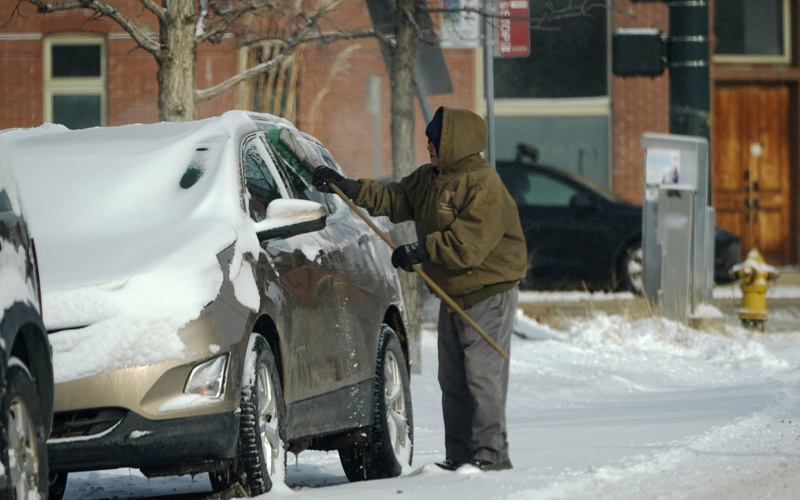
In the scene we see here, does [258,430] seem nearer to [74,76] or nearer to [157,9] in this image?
[157,9]

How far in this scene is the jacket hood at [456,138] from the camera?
235 inches

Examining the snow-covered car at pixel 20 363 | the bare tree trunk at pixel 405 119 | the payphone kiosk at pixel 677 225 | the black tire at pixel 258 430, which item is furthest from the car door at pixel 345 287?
the payphone kiosk at pixel 677 225

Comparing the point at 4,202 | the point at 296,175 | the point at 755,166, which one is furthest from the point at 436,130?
the point at 755,166

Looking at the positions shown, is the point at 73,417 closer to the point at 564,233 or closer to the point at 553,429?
the point at 553,429

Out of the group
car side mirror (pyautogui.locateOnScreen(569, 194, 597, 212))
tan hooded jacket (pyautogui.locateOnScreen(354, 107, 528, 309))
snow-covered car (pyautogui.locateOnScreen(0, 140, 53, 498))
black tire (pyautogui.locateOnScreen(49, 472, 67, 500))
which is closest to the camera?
snow-covered car (pyautogui.locateOnScreen(0, 140, 53, 498))

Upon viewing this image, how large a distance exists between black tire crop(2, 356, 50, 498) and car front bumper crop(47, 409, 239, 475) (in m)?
0.53

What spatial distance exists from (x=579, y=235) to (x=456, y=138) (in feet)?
31.2

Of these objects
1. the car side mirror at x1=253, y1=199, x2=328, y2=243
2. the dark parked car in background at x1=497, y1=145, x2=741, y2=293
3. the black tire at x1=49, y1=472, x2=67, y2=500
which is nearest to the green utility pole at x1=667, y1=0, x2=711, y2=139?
the dark parked car in background at x1=497, y1=145, x2=741, y2=293

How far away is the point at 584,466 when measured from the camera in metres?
5.82

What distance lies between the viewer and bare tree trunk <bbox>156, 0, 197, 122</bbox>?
29.1 ft

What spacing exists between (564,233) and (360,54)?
17.1ft

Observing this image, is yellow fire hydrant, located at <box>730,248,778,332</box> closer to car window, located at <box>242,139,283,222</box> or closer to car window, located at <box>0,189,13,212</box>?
car window, located at <box>242,139,283,222</box>

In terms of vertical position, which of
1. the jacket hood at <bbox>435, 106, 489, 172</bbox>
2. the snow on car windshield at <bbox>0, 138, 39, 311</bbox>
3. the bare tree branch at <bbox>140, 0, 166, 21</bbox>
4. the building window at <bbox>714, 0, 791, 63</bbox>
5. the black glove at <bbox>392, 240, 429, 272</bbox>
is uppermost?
the building window at <bbox>714, 0, 791, 63</bbox>

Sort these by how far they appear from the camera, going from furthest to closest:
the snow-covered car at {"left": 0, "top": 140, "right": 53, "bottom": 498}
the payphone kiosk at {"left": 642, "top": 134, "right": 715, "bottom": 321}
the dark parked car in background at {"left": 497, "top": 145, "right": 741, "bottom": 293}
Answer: the dark parked car in background at {"left": 497, "top": 145, "right": 741, "bottom": 293} < the payphone kiosk at {"left": 642, "top": 134, "right": 715, "bottom": 321} < the snow-covered car at {"left": 0, "top": 140, "right": 53, "bottom": 498}
